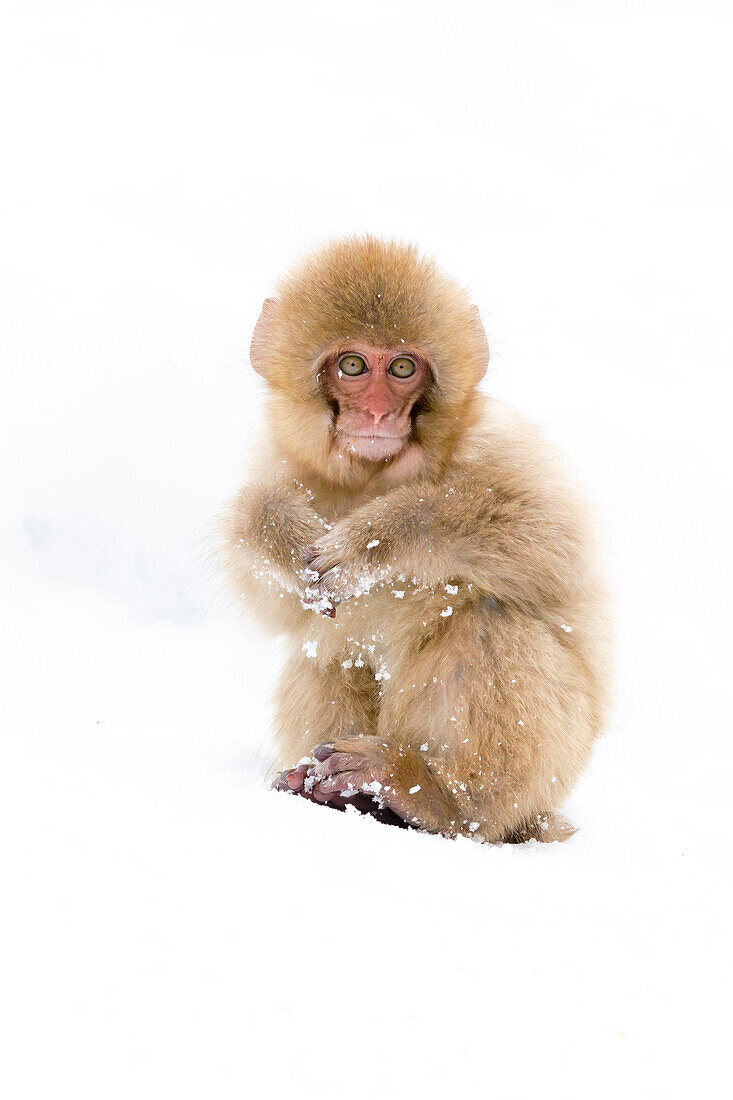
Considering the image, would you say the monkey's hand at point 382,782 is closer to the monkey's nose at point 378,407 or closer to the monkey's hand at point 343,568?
the monkey's hand at point 343,568

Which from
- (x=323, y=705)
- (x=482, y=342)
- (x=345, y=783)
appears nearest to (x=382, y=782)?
(x=345, y=783)

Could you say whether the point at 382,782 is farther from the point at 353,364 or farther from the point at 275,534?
the point at 353,364

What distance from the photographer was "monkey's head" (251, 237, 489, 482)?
10.1 ft

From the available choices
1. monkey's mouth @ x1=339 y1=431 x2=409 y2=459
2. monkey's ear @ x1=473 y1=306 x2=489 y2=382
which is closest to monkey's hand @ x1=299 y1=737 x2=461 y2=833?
monkey's mouth @ x1=339 y1=431 x2=409 y2=459

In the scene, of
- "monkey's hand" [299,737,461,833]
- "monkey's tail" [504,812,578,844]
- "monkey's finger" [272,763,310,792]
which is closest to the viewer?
"monkey's hand" [299,737,461,833]

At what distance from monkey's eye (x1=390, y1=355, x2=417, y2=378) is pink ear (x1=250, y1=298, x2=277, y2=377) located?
515mm

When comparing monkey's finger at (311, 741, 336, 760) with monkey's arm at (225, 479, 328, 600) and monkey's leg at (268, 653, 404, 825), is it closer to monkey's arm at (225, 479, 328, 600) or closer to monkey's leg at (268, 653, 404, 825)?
monkey's leg at (268, 653, 404, 825)

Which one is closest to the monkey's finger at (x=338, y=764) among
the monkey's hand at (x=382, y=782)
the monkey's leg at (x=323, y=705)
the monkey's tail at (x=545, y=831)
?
the monkey's hand at (x=382, y=782)

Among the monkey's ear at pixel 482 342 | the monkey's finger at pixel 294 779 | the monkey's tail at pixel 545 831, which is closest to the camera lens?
the monkey's finger at pixel 294 779

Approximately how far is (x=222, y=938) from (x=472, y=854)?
933 millimetres

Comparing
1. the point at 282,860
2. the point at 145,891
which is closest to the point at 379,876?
the point at 282,860

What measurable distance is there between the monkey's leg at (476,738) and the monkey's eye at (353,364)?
78cm

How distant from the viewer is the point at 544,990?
199 centimetres

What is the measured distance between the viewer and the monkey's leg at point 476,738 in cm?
293
